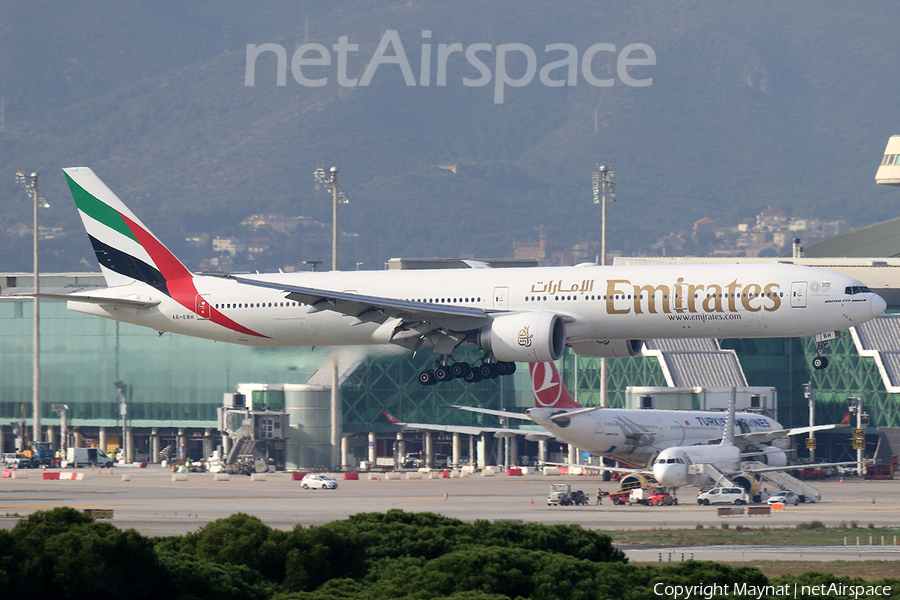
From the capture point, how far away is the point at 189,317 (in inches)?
2643

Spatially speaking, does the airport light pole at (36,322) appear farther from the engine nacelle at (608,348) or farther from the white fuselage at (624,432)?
the engine nacelle at (608,348)

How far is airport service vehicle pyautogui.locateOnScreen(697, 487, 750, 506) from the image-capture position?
77.3 m

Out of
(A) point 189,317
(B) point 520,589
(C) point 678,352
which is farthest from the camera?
(C) point 678,352

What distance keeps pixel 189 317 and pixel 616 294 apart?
2259 centimetres

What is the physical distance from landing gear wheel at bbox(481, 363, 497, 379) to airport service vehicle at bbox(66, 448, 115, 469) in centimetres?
6827

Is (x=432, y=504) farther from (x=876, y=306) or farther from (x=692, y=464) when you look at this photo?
(x=876, y=306)

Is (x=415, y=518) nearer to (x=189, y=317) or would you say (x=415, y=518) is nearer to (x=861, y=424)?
(x=189, y=317)

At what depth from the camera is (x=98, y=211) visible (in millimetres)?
70500

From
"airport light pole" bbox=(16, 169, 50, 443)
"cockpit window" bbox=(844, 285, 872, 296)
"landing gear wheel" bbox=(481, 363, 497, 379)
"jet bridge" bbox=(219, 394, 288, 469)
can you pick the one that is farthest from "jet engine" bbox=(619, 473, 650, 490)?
"airport light pole" bbox=(16, 169, 50, 443)

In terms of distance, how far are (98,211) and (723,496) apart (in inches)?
1565

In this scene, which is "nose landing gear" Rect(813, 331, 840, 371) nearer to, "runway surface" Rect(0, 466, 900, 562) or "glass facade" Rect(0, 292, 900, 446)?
"runway surface" Rect(0, 466, 900, 562)

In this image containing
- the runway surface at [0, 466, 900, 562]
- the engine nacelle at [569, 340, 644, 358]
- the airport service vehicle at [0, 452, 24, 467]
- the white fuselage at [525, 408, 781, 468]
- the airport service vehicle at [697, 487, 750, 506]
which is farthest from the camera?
the airport service vehicle at [0, 452, 24, 467]

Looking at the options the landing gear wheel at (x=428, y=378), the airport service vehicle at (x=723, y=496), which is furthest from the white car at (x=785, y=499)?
the landing gear wheel at (x=428, y=378)

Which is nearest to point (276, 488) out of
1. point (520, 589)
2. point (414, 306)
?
point (414, 306)
